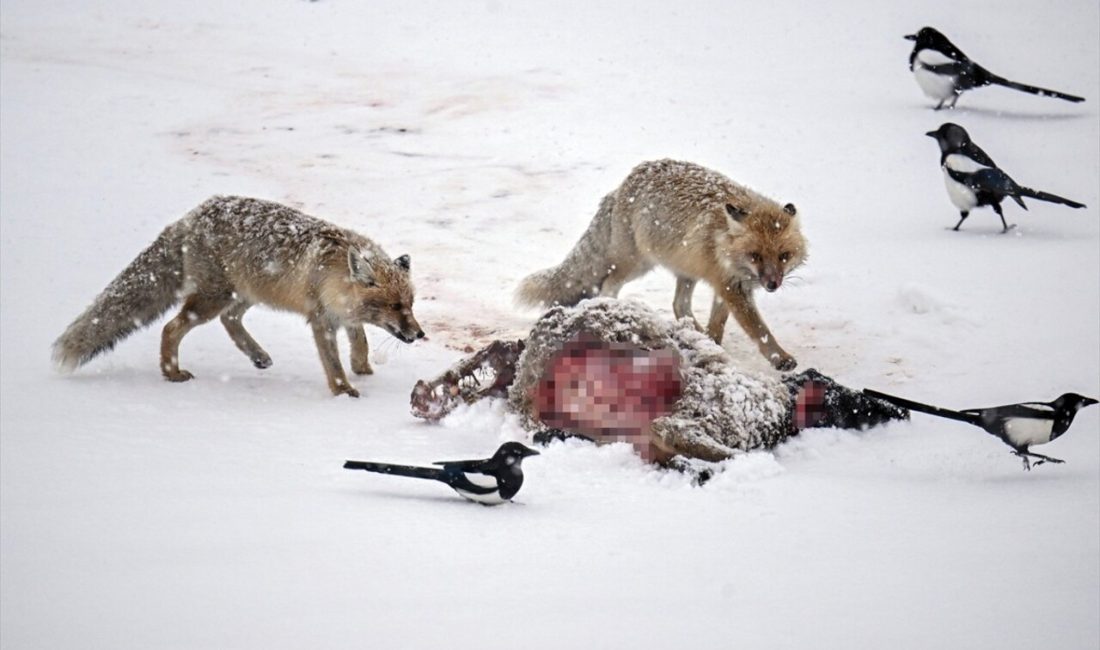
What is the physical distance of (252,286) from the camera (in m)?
7.29

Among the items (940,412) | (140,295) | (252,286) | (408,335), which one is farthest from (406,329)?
(940,412)

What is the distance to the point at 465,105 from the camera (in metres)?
13.9

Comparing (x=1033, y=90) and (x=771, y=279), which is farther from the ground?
(x=1033, y=90)

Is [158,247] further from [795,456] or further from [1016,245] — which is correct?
[1016,245]

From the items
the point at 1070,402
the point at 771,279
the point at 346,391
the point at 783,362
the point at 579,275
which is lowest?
the point at 346,391

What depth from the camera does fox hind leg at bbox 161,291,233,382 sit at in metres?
7.04

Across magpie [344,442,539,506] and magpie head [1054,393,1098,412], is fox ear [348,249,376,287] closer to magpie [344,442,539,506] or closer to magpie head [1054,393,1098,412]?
magpie [344,442,539,506]

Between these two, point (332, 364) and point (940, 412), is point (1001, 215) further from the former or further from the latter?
point (332, 364)

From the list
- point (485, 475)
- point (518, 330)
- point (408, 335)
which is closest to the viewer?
point (485, 475)

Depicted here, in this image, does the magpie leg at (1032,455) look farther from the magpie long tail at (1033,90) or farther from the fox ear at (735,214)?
the magpie long tail at (1033,90)

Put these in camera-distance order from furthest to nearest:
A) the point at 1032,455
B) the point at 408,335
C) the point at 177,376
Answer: the point at 408,335 → the point at 177,376 → the point at 1032,455

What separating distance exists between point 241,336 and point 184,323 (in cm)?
50

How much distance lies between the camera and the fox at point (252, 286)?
23.3ft

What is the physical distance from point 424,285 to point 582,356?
354cm
